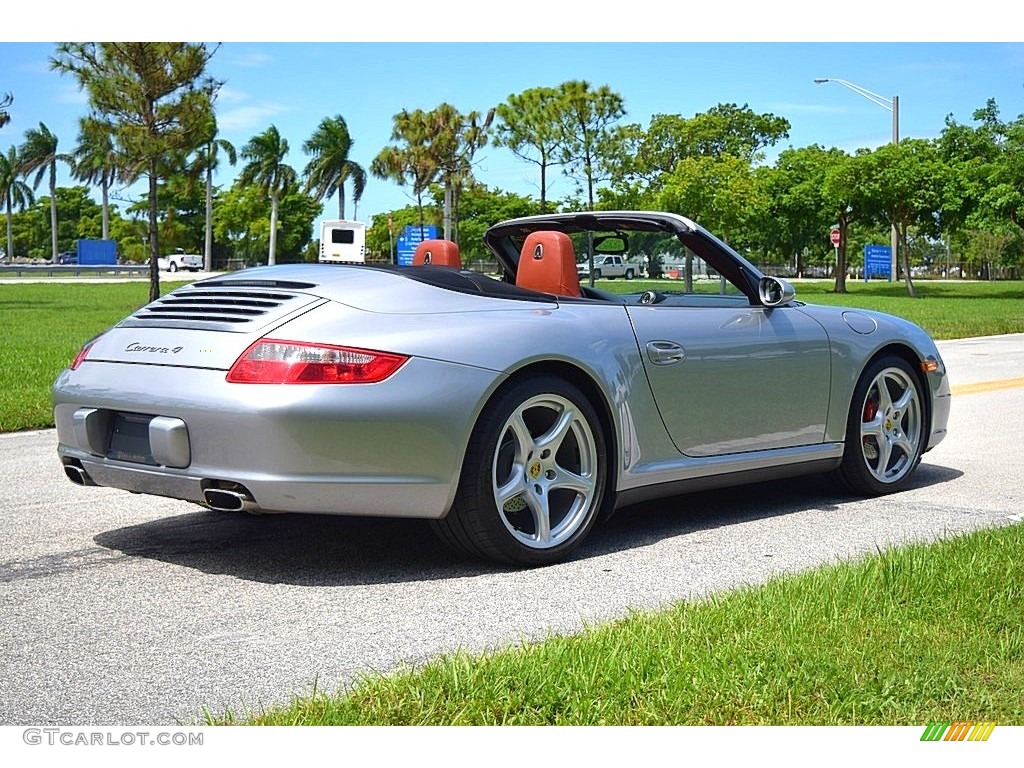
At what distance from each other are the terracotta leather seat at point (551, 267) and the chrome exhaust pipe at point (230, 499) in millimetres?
1786

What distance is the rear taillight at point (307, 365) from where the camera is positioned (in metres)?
4.83

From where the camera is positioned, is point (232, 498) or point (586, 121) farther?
point (586, 121)

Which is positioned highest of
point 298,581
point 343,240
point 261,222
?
point 261,222

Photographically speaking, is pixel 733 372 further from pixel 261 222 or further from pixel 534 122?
pixel 261 222

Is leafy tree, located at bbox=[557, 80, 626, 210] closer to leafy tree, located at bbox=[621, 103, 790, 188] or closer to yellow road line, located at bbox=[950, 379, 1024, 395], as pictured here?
leafy tree, located at bbox=[621, 103, 790, 188]

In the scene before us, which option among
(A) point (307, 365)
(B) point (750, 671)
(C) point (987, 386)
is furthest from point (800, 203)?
(B) point (750, 671)

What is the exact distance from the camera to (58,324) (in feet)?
79.3

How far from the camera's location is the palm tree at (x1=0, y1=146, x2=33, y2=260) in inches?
4279

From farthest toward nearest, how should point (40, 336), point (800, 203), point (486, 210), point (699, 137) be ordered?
point (486, 210), point (699, 137), point (800, 203), point (40, 336)

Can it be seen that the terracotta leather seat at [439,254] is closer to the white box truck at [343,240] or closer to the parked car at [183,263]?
the white box truck at [343,240]

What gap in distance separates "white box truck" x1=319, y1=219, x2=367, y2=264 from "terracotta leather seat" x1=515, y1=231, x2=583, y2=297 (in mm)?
48742

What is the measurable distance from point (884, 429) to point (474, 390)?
2.89m

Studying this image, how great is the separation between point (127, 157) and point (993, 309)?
22.1m

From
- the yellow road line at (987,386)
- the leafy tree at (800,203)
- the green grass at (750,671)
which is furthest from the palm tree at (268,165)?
the green grass at (750,671)
